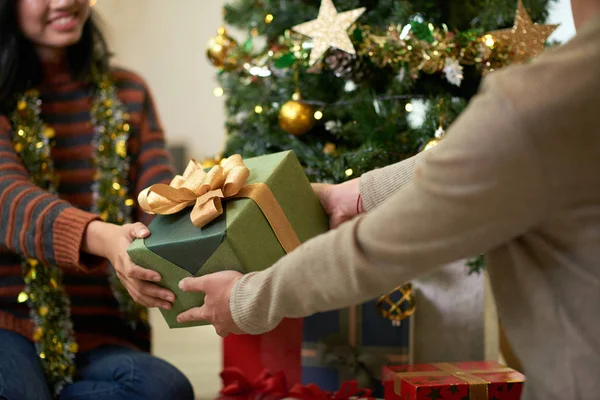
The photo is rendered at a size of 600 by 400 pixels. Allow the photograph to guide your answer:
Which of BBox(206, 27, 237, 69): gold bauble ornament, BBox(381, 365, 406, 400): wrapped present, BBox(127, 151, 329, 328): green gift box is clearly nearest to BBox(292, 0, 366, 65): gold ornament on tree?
BBox(206, 27, 237, 69): gold bauble ornament

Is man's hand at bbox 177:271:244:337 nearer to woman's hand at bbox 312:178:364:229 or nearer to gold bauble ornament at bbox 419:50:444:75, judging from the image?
woman's hand at bbox 312:178:364:229

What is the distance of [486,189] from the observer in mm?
608

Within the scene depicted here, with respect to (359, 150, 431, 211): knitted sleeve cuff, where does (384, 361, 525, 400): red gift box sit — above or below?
below

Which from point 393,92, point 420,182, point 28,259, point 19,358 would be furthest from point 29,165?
point 420,182

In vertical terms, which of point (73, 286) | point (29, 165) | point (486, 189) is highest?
point (29, 165)

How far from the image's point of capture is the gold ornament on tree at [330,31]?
1.30 meters

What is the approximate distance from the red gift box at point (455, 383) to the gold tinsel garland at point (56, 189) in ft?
1.95

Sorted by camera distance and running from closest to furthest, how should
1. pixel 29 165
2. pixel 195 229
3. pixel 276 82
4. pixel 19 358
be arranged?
1. pixel 195 229
2. pixel 19 358
3. pixel 29 165
4. pixel 276 82

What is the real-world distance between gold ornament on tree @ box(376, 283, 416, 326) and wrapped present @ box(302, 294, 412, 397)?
0.02 meters

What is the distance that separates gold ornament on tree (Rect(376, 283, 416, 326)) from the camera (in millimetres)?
1354

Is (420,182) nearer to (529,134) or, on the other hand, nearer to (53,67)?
(529,134)

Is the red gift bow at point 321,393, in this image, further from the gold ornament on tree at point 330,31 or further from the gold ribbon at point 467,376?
the gold ornament on tree at point 330,31

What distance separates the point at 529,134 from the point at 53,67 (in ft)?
3.58

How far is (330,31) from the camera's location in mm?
1309
